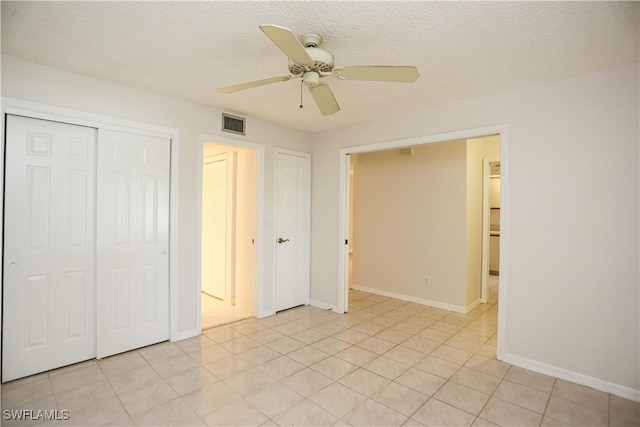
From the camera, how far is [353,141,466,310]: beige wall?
14.7 feet

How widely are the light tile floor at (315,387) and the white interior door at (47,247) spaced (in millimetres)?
252

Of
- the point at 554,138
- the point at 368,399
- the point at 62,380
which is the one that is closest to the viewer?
the point at 368,399

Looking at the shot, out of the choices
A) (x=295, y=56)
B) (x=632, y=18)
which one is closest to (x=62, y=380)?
(x=295, y=56)

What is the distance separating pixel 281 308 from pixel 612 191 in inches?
144

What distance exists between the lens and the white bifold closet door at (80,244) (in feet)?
8.29

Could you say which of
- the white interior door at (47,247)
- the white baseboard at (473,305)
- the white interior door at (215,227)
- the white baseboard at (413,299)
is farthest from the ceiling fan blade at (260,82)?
the white baseboard at (473,305)

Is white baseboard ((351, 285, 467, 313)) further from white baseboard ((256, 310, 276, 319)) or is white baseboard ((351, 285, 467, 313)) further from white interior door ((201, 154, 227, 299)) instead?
white interior door ((201, 154, 227, 299))

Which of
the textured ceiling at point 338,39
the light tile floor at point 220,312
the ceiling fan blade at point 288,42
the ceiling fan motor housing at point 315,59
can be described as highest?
the textured ceiling at point 338,39

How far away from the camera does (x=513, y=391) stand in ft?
8.22

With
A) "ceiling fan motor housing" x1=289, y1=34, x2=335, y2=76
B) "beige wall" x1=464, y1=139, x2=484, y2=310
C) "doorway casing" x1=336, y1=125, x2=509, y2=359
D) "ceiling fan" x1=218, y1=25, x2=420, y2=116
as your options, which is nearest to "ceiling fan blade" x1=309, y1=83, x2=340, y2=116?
"ceiling fan" x1=218, y1=25, x2=420, y2=116

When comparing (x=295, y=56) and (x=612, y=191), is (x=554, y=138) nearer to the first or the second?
(x=612, y=191)

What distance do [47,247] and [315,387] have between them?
95.5 inches

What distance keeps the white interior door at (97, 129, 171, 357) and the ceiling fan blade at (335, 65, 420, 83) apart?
2171 mm

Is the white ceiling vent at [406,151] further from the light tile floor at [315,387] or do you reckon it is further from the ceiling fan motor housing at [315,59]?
the ceiling fan motor housing at [315,59]
